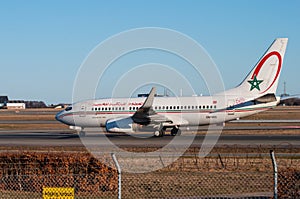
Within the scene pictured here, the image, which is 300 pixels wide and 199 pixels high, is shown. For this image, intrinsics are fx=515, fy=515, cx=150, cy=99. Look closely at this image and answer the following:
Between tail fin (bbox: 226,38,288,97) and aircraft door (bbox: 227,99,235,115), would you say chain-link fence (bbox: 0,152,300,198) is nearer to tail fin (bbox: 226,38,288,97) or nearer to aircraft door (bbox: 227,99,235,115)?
aircraft door (bbox: 227,99,235,115)

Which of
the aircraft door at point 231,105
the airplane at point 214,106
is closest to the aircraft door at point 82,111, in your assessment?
the airplane at point 214,106

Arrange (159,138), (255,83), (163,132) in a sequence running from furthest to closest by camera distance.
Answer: (163,132) → (255,83) → (159,138)

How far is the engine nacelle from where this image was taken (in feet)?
136

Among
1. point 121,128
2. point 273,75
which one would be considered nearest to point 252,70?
point 273,75

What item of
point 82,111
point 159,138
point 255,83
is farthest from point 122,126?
point 255,83

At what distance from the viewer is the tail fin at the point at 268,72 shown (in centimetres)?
4147

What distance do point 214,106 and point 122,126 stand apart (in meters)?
7.60

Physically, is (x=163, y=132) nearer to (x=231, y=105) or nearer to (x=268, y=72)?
(x=231, y=105)

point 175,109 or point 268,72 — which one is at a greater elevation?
point 268,72

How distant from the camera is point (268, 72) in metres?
41.6

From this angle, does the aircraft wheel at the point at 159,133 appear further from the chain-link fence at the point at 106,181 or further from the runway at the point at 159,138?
the chain-link fence at the point at 106,181

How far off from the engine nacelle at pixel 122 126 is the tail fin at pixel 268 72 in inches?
341

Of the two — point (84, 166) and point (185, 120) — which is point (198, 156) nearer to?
point (84, 166)

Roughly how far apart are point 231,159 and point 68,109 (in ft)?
87.4
